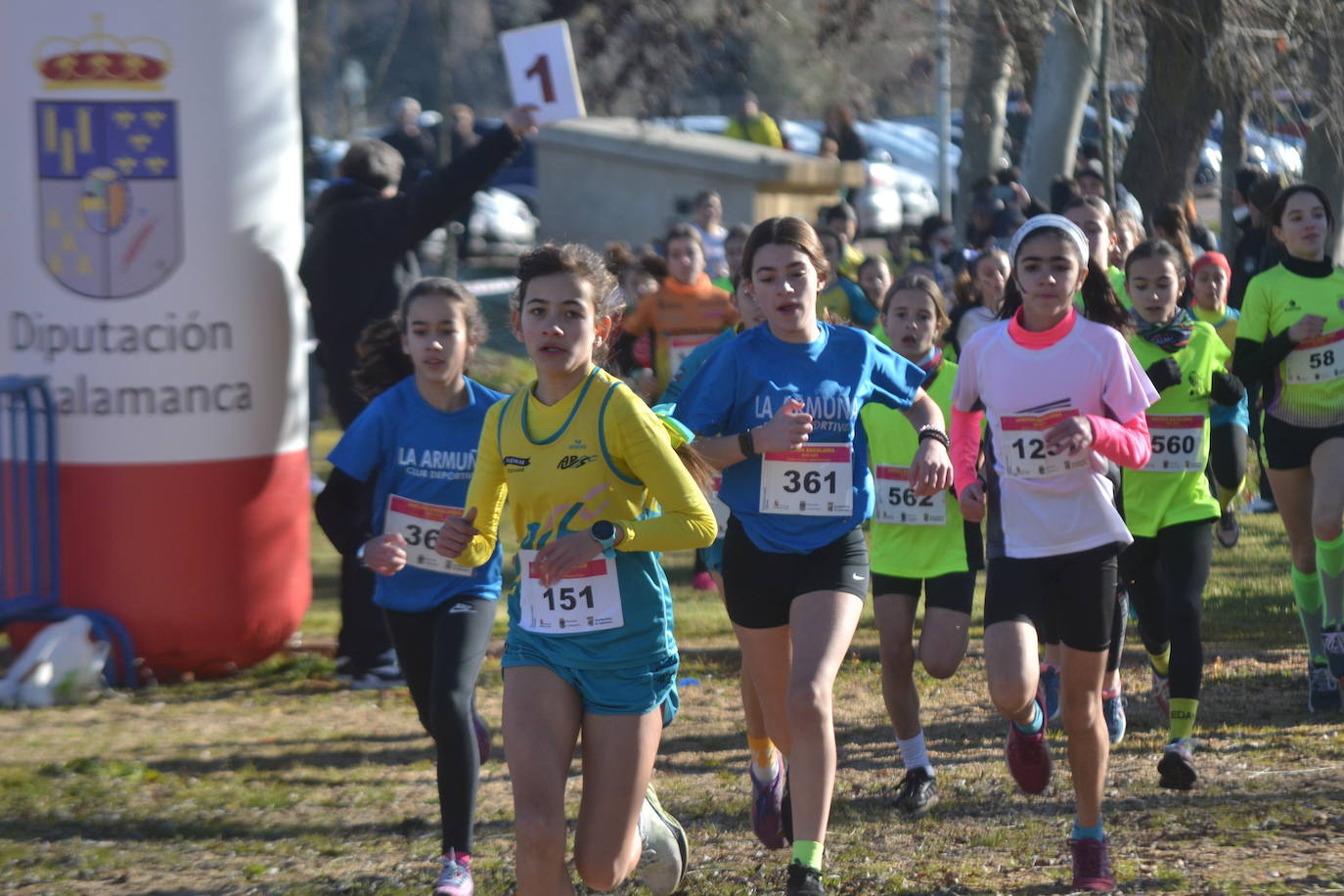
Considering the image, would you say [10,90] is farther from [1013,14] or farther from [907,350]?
[1013,14]

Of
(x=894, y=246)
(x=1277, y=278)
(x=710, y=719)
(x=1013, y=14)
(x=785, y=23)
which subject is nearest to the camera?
(x=1277, y=278)

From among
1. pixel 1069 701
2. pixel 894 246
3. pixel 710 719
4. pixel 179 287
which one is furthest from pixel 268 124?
pixel 894 246

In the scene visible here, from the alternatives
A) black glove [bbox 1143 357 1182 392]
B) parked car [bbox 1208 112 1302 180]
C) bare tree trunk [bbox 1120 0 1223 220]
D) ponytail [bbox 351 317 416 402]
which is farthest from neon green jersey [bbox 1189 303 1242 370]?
ponytail [bbox 351 317 416 402]

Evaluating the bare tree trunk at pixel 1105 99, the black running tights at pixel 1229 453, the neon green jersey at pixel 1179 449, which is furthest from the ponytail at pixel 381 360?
the bare tree trunk at pixel 1105 99

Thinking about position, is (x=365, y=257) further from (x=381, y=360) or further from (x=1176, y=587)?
(x=1176, y=587)

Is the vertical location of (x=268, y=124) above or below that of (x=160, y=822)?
above

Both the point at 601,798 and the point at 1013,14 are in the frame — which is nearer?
the point at 601,798

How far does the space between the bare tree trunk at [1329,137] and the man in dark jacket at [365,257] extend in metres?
4.33

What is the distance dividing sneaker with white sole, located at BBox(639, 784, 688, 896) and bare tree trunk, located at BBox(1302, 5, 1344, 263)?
5.29m

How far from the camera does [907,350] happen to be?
6.56 meters

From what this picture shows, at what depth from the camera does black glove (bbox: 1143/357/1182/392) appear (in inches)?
259

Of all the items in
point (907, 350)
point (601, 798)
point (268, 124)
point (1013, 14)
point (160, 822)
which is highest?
point (1013, 14)

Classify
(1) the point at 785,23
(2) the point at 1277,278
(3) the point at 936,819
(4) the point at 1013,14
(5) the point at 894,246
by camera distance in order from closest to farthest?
(3) the point at 936,819
(2) the point at 1277,278
(4) the point at 1013,14
(1) the point at 785,23
(5) the point at 894,246

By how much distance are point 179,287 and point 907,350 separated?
3.78m
